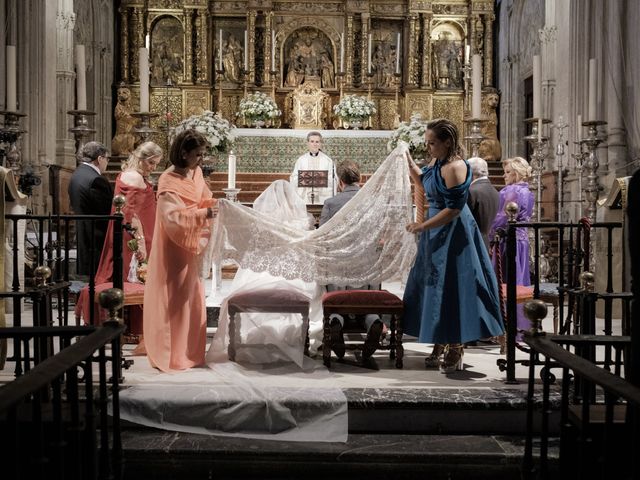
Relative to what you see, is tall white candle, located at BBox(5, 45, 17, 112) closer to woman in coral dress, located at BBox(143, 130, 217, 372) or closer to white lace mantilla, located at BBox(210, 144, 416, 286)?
woman in coral dress, located at BBox(143, 130, 217, 372)

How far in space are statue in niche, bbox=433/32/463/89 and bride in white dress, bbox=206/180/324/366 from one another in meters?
12.1

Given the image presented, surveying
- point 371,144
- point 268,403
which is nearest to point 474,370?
point 268,403

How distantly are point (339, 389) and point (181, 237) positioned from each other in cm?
146

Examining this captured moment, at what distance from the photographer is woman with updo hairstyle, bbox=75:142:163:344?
21.1 ft

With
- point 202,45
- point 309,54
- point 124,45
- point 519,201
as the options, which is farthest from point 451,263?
point 124,45

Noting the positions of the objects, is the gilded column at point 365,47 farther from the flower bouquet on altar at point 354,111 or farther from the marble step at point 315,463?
the marble step at point 315,463

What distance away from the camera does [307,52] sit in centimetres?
1720

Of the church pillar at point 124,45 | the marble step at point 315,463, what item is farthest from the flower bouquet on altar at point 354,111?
the marble step at point 315,463

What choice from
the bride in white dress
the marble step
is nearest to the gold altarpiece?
the bride in white dress

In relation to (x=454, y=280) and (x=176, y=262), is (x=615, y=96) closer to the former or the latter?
(x=454, y=280)

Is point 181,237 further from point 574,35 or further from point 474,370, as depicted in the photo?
point 574,35

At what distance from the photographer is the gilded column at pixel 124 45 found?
1692 cm

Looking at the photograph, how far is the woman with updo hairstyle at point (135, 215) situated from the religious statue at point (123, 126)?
32.7 feet

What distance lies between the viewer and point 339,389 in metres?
4.68
